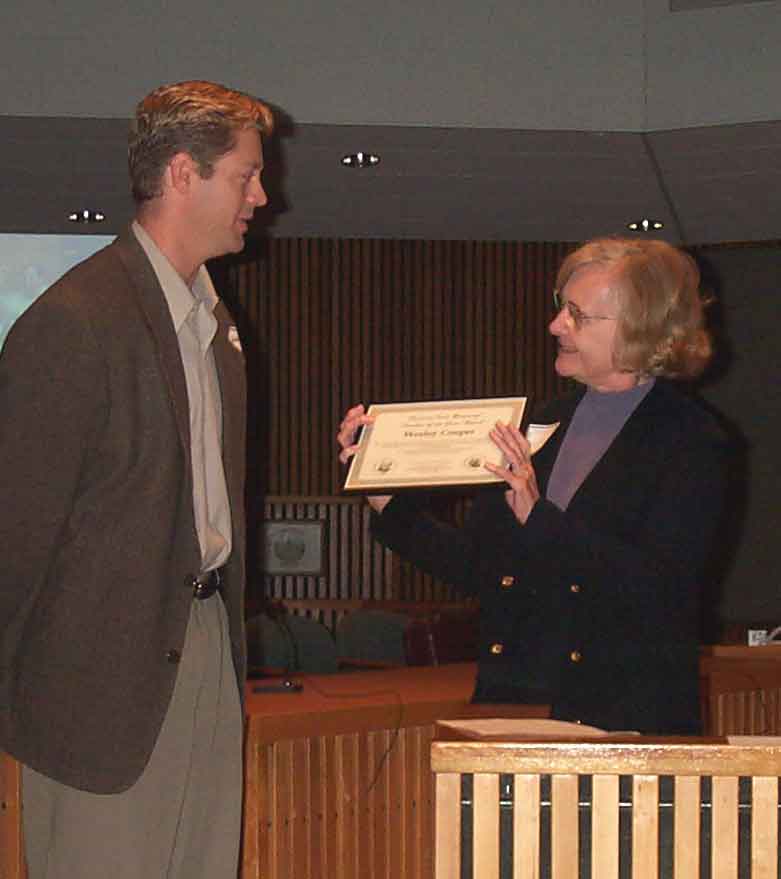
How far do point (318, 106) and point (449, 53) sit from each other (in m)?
0.68

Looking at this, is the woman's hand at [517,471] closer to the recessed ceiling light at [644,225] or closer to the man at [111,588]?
the man at [111,588]

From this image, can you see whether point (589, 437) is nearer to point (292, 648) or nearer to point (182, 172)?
point (182, 172)

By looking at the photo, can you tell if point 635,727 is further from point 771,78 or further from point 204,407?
point 771,78

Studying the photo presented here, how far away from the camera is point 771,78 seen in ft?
24.6

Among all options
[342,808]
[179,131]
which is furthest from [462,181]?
[179,131]

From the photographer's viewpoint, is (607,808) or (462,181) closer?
(607,808)

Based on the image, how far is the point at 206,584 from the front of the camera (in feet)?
8.59

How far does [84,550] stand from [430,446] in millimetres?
850

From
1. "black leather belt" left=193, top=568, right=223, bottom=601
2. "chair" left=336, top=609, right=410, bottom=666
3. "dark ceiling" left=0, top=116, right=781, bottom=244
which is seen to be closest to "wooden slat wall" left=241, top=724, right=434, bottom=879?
"black leather belt" left=193, top=568, right=223, bottom=601

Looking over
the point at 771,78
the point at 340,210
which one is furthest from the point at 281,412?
the point at 771,78

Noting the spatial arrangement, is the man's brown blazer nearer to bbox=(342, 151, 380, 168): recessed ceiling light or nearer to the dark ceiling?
the dark ceiling

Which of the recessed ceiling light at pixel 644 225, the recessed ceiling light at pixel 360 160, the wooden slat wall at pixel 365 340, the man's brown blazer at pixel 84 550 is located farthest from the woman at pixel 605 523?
the wooden slat wall at pixel 365 340

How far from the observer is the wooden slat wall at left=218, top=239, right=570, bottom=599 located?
→ 10922mm

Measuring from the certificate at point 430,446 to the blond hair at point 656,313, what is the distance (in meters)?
0.25
